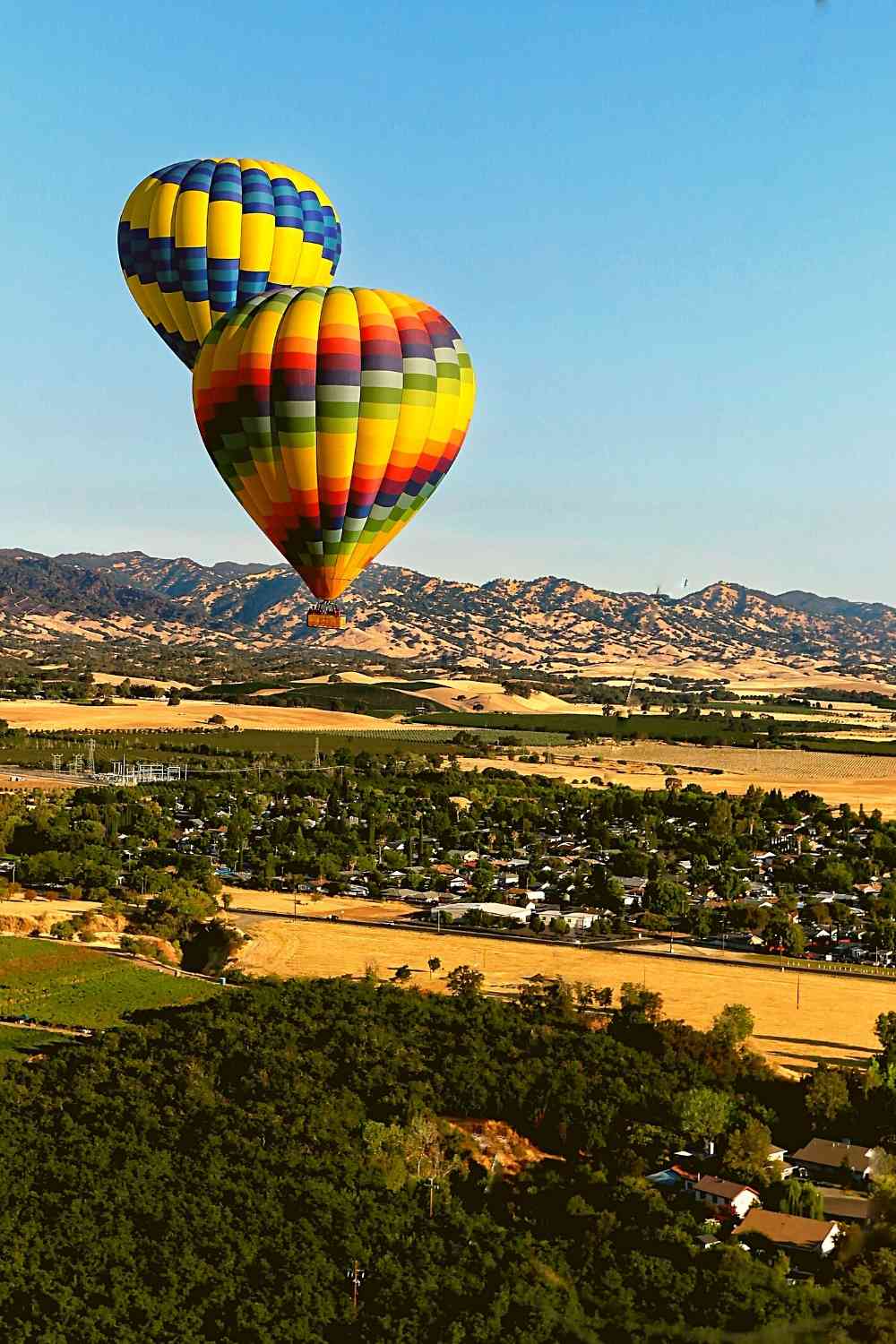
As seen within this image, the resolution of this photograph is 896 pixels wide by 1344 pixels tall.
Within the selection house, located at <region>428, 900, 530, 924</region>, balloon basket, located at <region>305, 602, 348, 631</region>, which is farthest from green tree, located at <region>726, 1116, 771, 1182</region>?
house, located at <region>428, 900, 530, 924</region>

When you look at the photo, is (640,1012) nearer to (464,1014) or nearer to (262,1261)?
(464,1014)

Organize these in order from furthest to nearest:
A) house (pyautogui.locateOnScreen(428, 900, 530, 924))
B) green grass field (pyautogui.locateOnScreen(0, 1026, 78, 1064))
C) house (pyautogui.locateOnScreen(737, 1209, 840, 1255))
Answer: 1. house (pyautogui.locateOnScreen(428, 900, 530, 924))
2. green grass field (pyautogui.locateOnScreen(0, 1026, 78, 1064))
3. house (pyautogui.locateOnScreen(737, 1209, 840, 1255))

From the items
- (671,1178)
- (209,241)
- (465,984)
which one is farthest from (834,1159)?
(209,241)

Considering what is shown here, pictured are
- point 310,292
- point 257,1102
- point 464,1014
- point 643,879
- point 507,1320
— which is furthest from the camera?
point 643,879

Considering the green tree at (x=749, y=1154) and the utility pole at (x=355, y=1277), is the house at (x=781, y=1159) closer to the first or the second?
the green tree at (x=749, y=1154)

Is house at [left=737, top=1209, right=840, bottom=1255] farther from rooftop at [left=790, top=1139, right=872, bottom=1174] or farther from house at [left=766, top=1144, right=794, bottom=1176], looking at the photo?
rooftop at [left=790, top=1139, right=872, bottom=1174]

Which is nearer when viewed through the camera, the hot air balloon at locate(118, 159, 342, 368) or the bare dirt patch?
the bare dirt patch

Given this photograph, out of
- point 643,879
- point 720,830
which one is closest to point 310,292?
point 643,879
